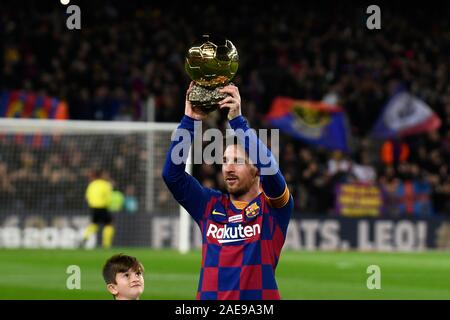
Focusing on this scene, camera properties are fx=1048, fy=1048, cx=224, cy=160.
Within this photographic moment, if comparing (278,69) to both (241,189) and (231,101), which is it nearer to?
(241,189)

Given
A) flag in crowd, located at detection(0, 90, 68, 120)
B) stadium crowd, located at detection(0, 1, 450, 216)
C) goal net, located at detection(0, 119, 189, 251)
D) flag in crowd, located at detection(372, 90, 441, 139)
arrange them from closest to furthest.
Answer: goal net, located at detection(0, 119, 189, 251) → flag in crowd, located at detection(0, 90, 68, 120) → stadium crowd, located at detection(0, 1, 450, 216) → flag in crowd, located at detection(372, 90, 441, 139)

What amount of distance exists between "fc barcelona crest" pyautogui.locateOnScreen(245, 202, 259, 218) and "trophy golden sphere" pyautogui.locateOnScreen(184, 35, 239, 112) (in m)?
0.62

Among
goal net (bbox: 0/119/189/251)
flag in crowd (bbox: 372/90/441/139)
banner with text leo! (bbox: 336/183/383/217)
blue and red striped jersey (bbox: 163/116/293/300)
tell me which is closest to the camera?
blue and red striped jersey (bbox: 163/116/293/300)

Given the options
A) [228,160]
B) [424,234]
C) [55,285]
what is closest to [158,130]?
[424,234]

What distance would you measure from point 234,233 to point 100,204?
1705cm

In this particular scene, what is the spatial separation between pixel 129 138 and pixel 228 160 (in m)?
18.9

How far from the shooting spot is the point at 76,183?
24.5 meters

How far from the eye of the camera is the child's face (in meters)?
5.99

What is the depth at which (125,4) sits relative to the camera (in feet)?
102
